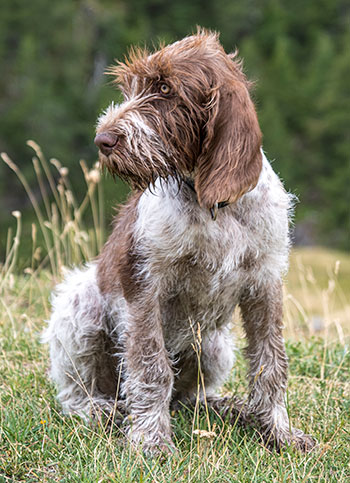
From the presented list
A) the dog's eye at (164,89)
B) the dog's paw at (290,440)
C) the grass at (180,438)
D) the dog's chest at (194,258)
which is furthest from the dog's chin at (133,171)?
the dog's paw at (290,440)

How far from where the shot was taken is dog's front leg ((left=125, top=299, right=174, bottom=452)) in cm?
373

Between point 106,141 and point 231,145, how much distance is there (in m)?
0.55

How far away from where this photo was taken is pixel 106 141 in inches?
128

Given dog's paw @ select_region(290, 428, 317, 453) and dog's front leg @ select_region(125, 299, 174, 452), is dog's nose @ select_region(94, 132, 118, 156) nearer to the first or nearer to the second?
dog's front leg @ select_region(125, 299, 174, 452)

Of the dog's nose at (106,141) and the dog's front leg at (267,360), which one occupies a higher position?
the dog's nose at (106,141)

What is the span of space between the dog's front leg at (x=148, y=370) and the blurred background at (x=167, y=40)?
24577mm

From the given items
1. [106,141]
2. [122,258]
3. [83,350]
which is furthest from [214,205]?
[83,350]

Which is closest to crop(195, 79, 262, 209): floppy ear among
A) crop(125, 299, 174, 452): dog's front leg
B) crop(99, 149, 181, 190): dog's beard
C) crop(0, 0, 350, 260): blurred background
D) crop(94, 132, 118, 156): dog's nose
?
crop(99, 149, 181, 190): dog's beard

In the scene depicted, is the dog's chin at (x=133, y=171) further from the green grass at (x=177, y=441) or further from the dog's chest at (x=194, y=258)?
the green grass at (x=177, y=441)

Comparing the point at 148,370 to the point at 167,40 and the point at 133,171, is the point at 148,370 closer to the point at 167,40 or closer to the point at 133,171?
the point at 133,171

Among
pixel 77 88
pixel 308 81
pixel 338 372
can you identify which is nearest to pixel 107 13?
pixel 77 88

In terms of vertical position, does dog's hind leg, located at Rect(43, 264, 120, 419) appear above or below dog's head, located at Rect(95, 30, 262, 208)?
below

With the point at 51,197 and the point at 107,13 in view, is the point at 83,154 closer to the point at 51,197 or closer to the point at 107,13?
the point at 51,197

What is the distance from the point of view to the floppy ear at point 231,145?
3.24m
